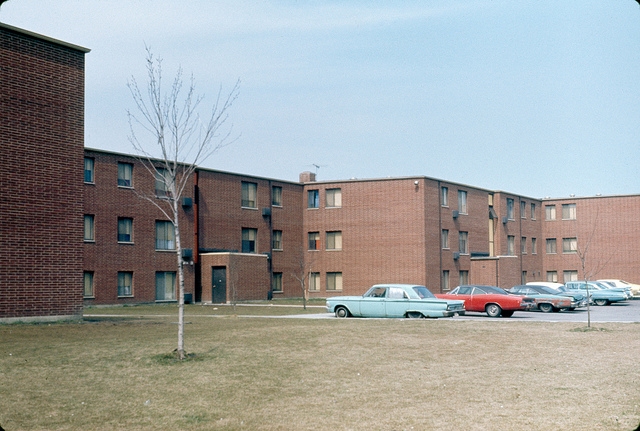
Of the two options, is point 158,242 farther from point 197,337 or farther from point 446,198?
point 197,337

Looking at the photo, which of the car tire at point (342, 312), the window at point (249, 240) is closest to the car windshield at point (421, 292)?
the car tire at point (342, 312)

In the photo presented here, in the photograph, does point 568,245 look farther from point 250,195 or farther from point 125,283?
point 125,283

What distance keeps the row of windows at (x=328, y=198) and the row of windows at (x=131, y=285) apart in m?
13.9

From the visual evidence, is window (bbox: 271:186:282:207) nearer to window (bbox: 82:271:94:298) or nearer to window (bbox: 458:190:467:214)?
window (bbox: 458:190:467:214)

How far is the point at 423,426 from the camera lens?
874 cm

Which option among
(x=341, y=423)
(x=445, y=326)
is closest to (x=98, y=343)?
(x=341, y=423)

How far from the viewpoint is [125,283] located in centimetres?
4241

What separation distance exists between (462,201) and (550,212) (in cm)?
1761

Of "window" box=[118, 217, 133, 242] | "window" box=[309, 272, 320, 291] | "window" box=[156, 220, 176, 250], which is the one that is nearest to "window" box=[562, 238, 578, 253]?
"window" box=[309, 272, 320, 291]

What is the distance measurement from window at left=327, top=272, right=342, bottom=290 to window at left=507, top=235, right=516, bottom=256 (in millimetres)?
17833

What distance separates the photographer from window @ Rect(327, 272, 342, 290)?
54250mm

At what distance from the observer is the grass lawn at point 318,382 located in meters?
9.16

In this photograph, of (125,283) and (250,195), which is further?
(250,195)

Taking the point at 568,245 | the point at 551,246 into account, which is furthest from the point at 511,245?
the point at 568,245
